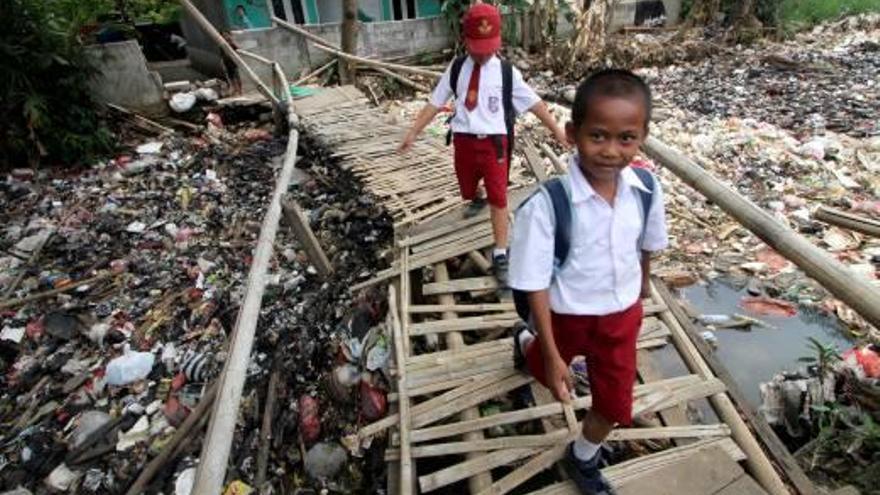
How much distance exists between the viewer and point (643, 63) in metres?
10.5

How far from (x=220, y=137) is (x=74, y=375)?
13.7ft

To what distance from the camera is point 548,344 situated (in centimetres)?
166

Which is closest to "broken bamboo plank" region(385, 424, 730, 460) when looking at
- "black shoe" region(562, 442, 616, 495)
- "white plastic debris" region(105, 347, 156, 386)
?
"black shoe" region(562, 442, 616, 495)

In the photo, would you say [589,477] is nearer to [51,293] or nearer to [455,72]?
[455,72]

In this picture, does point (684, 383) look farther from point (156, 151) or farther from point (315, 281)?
point (156, 151)

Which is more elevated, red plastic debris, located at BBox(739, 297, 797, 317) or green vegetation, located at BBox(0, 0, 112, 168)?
green vegetation, located at BBox(0, 0, 112, 168)

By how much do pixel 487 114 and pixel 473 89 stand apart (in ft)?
0.54

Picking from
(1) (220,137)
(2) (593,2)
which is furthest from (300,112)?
(2) (593,2)

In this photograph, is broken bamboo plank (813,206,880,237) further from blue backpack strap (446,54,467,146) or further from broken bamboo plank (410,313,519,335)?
blue backpack strap (446,54,467,146)

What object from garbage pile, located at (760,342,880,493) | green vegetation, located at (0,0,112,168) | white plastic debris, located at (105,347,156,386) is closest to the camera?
garbage pile, located at (760,342,880,493)

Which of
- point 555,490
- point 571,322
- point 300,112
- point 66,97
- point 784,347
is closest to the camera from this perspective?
point 571,322

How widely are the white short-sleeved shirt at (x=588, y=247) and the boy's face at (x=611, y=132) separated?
0.10 metres

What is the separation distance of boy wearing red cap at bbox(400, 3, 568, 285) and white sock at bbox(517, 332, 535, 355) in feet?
2.45

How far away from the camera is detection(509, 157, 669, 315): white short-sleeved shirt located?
A: 5.11 ft
